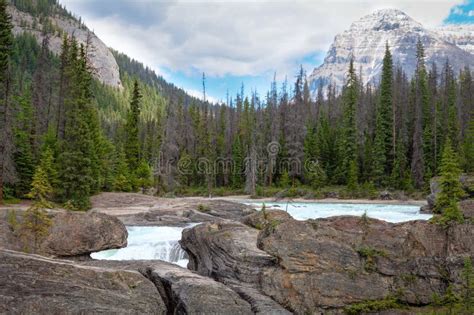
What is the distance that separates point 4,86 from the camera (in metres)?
32.5

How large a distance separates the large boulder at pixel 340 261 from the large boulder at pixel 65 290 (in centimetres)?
325

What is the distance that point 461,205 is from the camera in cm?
1797

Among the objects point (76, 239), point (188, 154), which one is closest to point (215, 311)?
point (76, 239)

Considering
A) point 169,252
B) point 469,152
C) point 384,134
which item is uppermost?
point 384,134

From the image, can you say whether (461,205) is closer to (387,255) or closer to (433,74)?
(387,255)

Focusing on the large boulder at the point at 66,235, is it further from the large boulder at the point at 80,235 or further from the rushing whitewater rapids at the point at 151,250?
the rushing whitewater rapids at the point at 151,250

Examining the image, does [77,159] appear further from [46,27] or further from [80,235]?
[46,27]

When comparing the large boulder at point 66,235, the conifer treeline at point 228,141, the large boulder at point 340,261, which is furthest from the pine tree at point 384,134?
the large boulder at point 340,261

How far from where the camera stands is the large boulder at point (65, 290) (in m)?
8.08

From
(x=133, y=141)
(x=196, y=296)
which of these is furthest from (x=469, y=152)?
(x=196, y=296)

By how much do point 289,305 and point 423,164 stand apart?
1940 inches

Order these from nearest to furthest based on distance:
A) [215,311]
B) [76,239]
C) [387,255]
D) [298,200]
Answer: [215,311] < [387,255] < [76,239] < [298,200]

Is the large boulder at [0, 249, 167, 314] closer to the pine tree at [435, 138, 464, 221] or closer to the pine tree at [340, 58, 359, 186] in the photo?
the pine tree at [435, 138, 464, 221]

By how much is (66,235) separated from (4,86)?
21.0 metres
